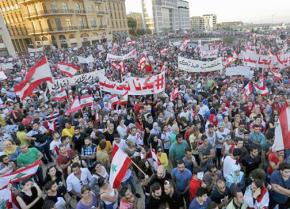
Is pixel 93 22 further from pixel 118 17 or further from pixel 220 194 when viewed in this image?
pixel 220 194

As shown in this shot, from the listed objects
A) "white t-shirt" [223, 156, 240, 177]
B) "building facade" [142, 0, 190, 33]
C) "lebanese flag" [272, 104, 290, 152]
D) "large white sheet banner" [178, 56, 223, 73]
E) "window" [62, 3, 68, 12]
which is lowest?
"building facade" [142, 0, 190, 33]

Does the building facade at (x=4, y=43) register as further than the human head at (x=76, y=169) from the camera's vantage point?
Yes

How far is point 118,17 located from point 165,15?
187ft

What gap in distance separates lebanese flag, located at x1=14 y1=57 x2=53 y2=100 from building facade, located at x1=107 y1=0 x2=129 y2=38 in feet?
242

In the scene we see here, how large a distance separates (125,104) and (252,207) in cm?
671

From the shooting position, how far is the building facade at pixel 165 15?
119750 millimetres

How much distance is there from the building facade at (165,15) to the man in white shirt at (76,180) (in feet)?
385

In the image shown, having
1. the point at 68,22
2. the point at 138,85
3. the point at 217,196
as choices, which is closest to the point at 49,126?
the point at 138,85

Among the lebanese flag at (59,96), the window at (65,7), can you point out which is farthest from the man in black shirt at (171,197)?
the window at (65,7)

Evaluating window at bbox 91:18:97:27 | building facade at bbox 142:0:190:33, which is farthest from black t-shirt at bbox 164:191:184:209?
building facade at bbox 142:0:190:33

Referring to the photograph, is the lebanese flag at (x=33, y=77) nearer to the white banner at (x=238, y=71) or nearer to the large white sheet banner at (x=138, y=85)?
the large white sheet banner at (x=138, y=85)

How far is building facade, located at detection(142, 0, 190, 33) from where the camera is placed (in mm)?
119750

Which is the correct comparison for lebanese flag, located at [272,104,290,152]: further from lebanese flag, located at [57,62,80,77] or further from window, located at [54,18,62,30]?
window, located at [54,18,62,30]

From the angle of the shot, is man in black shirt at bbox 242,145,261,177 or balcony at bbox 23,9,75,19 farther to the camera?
balcony at bbox 23,9,75,19
